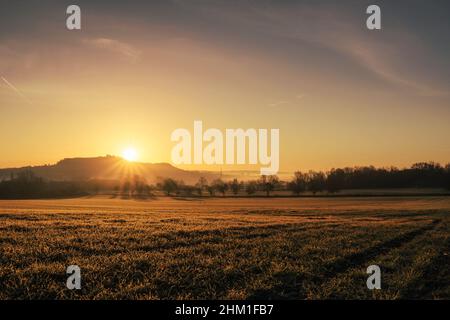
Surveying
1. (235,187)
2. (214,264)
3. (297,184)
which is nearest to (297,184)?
(297,184)

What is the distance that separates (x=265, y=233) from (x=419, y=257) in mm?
10623

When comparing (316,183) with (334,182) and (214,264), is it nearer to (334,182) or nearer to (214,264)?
(334,182)

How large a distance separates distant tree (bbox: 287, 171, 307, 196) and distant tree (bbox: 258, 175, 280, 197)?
7617mm

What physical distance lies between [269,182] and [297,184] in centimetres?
1359

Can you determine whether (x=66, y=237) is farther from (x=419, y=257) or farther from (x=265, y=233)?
(x=419, y=257)

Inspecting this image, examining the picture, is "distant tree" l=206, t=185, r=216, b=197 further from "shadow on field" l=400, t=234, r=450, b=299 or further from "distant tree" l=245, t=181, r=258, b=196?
"shadow on field" l=400, t=234, r=450, b=299

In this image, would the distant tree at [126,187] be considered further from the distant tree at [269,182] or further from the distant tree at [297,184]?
the distant tree at [297,184]

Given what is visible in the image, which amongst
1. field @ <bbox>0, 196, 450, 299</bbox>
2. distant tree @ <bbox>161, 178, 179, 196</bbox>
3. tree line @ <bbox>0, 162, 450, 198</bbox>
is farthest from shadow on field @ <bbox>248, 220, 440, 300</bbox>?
distant tree @ <bbox>161, 178, 179, 196</bbox>

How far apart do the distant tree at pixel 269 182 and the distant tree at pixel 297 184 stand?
762cm

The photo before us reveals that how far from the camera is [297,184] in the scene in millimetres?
154000

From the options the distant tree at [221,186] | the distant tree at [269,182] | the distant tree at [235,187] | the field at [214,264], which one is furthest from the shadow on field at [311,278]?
the distant tree at [235,187]
